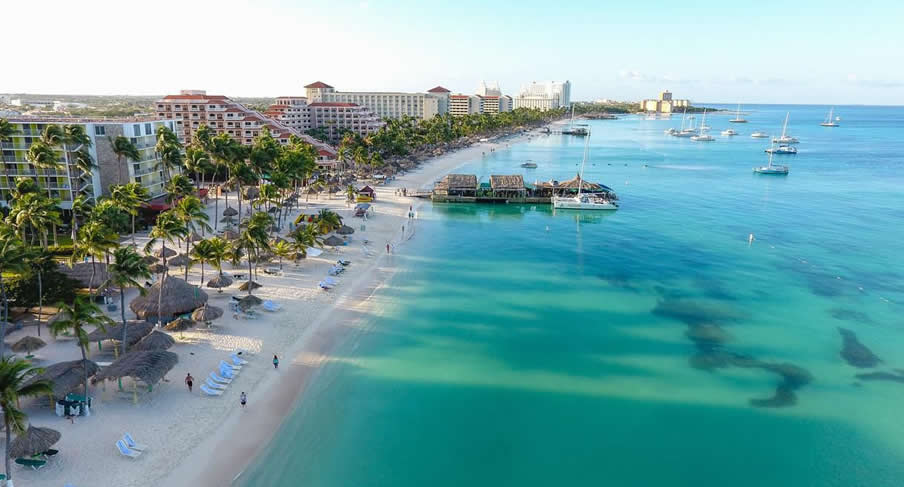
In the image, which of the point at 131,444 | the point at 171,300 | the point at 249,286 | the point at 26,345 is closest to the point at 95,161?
the point at 249,286

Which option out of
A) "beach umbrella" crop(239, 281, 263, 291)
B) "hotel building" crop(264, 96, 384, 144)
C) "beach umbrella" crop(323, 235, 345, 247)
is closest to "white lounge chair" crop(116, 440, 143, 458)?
"beach umbrella" crop(239, 281, 263, 291)

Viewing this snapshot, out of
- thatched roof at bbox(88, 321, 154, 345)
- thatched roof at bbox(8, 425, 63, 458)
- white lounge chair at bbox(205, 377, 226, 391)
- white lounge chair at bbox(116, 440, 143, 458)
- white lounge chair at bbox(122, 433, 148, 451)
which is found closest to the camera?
thatched roof at bbox(8, 425, 63, 458)

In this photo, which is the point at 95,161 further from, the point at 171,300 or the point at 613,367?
the point at 613,367

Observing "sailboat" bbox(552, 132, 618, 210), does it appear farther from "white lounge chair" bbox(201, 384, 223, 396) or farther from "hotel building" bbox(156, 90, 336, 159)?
"white lounge chair" bbox(201, 384, 223, 396)

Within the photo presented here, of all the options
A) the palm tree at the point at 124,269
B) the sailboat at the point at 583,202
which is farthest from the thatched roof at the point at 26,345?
the sailboat at the point at 583,202

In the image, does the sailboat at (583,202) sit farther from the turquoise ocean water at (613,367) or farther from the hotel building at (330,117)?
the hotel building at (330,117)

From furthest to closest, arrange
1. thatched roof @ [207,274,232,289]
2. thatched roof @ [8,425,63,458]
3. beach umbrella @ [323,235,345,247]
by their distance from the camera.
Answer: beach umbrella @ [323,235,345,247] → thatched roof @ [207,274,232,289] → thatched roof @ [8,425,63,458]
